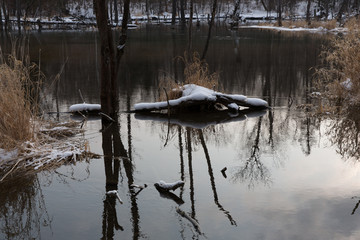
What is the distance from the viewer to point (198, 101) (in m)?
8.77

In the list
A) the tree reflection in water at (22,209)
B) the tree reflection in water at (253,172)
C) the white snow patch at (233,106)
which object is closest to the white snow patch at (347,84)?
the white snow patch at (233,106)

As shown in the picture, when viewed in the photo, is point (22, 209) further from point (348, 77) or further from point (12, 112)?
point (348, 77)

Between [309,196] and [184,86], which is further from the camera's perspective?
[184,86]

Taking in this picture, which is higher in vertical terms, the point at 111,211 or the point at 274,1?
the point at 274,1

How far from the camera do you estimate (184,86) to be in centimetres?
923

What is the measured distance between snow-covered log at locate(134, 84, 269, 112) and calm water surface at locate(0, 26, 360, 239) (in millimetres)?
242

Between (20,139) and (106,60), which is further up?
(106,60)

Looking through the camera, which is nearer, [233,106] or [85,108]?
[85,108]

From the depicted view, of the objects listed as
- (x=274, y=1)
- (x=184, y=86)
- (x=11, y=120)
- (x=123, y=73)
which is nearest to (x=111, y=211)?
(x=11, y=120)

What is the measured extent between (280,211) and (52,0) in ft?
168

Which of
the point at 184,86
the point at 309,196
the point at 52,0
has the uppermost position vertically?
the point at 52,0

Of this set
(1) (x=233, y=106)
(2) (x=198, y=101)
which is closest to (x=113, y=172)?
(2) (x=198, y=101)

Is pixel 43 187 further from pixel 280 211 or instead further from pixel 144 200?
pixel 280 211

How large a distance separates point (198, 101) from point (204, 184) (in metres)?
3.55
